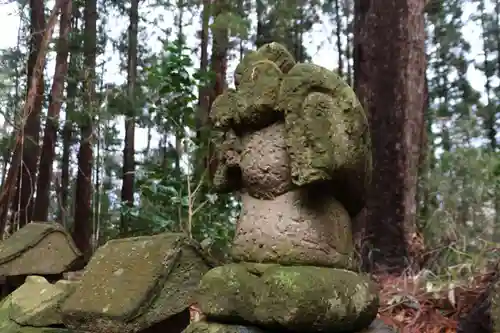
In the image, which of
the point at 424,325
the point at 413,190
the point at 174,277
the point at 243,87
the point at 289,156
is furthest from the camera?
the point at 413,190

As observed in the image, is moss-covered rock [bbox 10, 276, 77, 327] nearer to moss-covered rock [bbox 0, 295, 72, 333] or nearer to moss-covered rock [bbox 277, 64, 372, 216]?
moss-covered rock [bbox 0, 295, 72, 333]

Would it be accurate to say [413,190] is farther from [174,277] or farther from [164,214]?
[174,277]

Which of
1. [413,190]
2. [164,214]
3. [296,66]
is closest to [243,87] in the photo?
[296,66]

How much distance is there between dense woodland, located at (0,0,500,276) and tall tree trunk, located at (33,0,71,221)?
24 mm

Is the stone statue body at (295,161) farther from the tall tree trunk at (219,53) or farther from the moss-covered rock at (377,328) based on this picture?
the tall tree trunk at (219,53)

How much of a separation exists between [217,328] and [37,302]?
160 centimetres

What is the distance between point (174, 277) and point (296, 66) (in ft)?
3.61

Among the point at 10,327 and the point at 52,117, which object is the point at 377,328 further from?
the point at 52,117

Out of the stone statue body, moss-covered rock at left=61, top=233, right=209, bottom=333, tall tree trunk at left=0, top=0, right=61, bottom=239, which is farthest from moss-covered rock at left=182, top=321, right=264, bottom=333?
tall tree trunk at left=0, top=0, right=61, bottom=239

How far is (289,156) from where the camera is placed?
81.4 inches

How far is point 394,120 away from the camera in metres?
4.80

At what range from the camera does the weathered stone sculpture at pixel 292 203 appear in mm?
1848

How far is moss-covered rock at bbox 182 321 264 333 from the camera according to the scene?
192 cm

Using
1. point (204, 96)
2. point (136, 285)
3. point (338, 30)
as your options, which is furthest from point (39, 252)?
point (338, 30)
